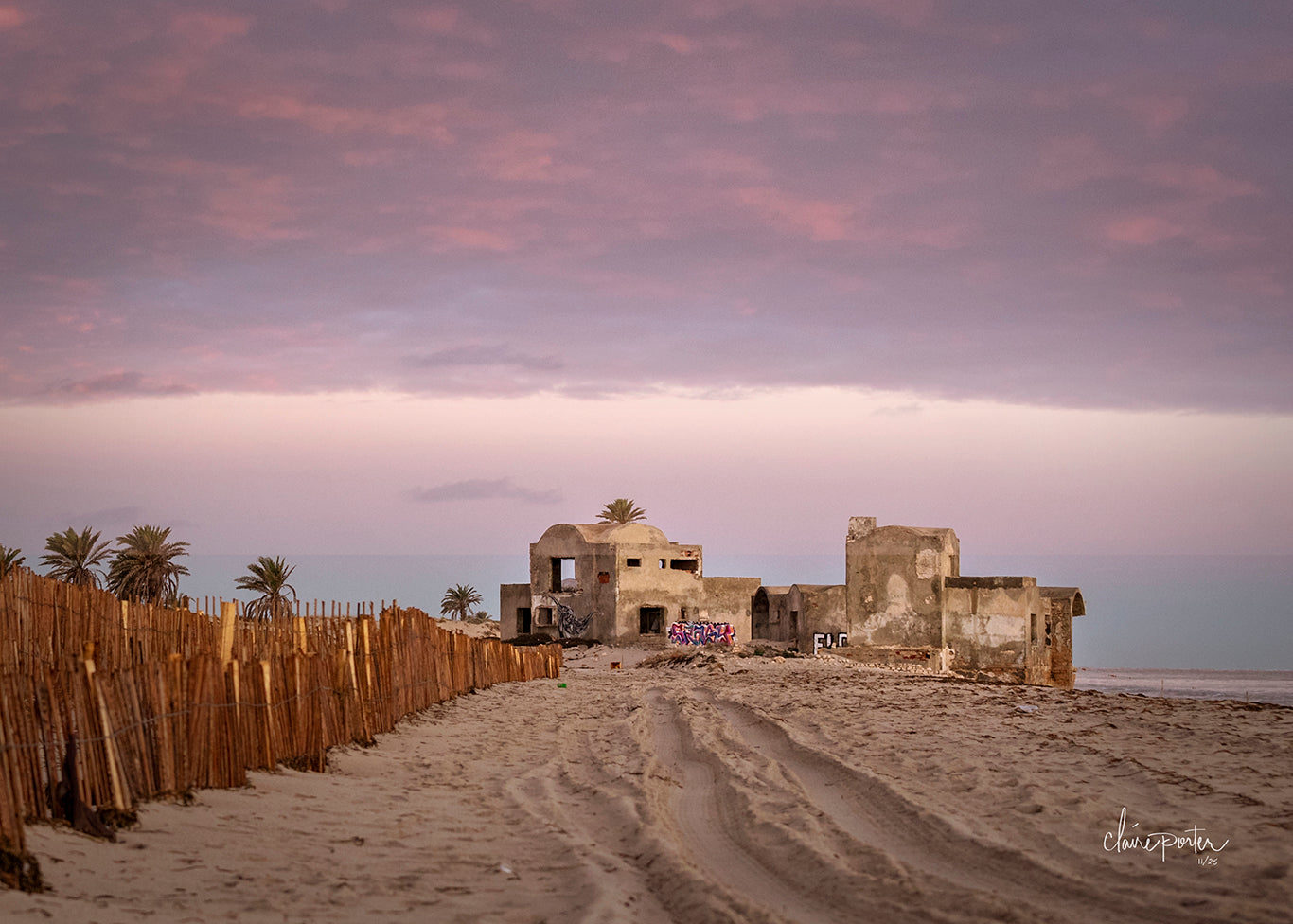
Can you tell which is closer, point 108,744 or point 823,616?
point 108,744

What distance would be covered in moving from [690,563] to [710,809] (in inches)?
1607

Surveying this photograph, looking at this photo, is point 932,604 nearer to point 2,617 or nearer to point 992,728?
point 992,728

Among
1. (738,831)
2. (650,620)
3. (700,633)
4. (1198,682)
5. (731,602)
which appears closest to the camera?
(738,831)

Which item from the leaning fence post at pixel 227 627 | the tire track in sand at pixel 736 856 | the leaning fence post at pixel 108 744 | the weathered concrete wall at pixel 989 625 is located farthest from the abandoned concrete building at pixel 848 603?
the leaning fence post at pixel 108 744

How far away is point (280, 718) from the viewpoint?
9.77 meters

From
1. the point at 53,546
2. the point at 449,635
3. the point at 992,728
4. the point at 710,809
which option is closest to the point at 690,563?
the point at 53,546

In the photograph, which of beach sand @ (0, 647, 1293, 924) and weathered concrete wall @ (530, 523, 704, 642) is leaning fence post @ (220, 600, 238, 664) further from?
weathered concrete wall @ (530, 523, 704, 642)

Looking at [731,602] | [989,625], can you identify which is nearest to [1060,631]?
[989,625]

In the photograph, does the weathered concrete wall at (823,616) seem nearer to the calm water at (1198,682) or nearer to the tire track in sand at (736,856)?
the calm water at (1198,682)

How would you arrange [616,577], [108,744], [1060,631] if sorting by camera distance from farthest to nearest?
1. [616,577]
2. [1060,631]
3. [108,744]

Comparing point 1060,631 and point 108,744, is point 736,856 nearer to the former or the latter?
point 108,744

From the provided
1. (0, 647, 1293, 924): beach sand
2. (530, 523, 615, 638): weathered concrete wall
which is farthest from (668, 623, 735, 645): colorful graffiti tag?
(0, 647, 1293, 924): beach sand

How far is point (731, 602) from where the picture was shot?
50.4 metres

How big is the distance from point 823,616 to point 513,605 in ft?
47.2
